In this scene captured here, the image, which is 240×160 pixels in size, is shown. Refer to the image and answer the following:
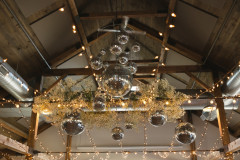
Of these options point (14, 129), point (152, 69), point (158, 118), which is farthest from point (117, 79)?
point (14, 129)

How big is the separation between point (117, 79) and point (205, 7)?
13.4ft

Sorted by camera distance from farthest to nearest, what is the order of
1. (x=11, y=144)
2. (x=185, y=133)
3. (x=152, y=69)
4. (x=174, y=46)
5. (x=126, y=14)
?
(x=152, y=69) < (x=174, y=46) < (x=126, y=14) < (x=11, y=144) < (x=185, y=133)

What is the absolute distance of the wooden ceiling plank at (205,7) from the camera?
19.5 feet

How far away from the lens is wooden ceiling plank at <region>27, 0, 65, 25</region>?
254 inches

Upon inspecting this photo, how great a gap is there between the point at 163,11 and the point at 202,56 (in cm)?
206

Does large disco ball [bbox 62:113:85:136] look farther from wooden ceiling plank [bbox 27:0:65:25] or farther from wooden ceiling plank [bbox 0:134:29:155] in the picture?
wooden ceiling plank [bbox 27:0:65:25]

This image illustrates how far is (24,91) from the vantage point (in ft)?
23.3

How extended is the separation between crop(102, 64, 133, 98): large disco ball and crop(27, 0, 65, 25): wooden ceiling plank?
4.13 metres

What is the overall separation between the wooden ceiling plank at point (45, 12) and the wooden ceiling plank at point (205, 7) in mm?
3400

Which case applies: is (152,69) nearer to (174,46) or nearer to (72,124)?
(174,46)

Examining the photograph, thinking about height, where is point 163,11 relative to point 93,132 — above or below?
above

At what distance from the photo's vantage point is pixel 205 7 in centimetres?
607

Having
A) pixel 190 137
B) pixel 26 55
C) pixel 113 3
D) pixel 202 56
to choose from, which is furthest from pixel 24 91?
pixel 202 56

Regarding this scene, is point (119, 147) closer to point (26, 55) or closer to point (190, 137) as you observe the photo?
point (26, 55)
